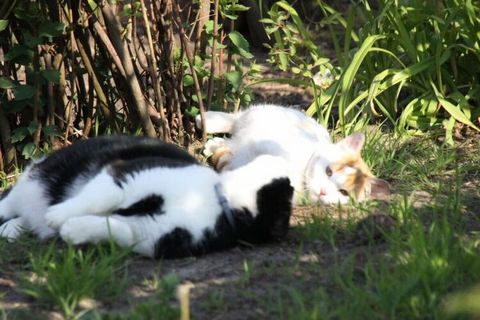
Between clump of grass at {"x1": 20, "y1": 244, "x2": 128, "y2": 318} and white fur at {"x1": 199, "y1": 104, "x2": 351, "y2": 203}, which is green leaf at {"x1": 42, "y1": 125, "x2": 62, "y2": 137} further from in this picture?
clump of grass at {"x1": 20, "y1": 244, "x2": 128, "y2": 318}

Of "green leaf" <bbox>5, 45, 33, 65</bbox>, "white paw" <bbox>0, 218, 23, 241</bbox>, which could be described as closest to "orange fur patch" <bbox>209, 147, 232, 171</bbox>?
"green leaf" <bbox>5, 45, 33, 65</bbox>

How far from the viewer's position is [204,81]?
17.8ft

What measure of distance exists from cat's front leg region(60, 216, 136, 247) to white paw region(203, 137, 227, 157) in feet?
5.36

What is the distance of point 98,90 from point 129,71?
0.30 metres

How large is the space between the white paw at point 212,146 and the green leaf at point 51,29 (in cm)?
99

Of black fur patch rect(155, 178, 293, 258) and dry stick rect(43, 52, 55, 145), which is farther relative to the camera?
dry stick rect(43, 52, 55, 145)

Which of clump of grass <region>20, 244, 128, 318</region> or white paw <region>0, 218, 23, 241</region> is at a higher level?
clump of grass <region>20, 244, 128, 318</region>

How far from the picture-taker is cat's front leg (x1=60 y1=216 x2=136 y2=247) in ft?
9.98

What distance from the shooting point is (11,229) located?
3.50 meters

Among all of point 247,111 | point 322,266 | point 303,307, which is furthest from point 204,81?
point 303,307

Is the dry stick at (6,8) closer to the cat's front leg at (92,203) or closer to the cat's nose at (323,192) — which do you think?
the cat's front leg at (92,203)

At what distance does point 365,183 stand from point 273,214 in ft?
2.83

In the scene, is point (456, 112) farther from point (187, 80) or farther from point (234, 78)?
point (187, 80)

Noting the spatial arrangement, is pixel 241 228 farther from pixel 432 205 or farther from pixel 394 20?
pixel 394 20
